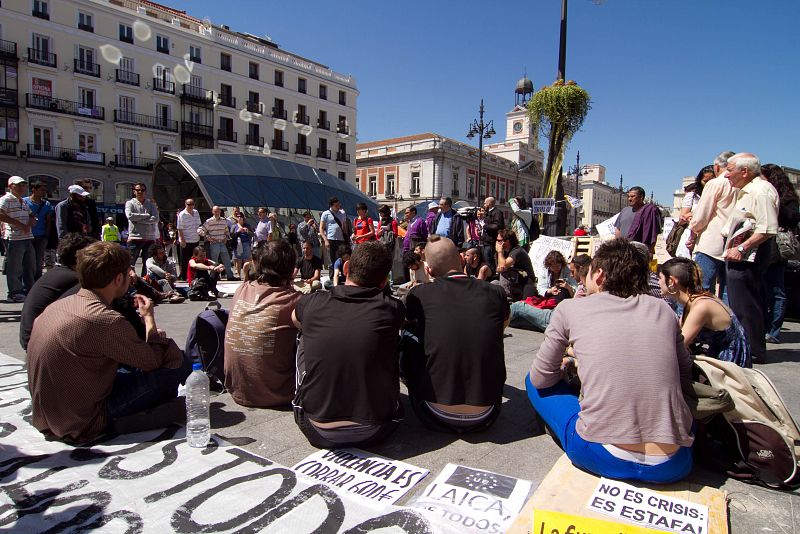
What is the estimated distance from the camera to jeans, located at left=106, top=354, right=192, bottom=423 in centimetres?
287

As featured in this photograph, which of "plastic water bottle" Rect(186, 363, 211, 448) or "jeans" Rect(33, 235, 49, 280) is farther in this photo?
"jeans" Rect(33, 235, 49, 280)

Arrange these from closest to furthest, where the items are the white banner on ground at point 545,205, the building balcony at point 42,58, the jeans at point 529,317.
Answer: the jeans at point 529,317, the white banner on ground at point 545,205, the building balcony at point 42,58

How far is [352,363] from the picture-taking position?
102 inches

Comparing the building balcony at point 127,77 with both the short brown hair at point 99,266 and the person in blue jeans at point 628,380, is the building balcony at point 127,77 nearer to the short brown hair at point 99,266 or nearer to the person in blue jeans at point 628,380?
the short brown hair at point 99,266

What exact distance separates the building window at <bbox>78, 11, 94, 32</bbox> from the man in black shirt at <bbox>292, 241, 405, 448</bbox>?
40.8m

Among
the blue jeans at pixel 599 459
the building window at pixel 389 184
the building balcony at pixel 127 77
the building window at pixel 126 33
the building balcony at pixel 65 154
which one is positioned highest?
the building window at pixel 126 33

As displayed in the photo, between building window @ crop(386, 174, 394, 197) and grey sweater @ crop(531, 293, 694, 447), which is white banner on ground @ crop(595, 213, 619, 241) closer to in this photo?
grey sweater @ crop(531, 293, 694, 447)

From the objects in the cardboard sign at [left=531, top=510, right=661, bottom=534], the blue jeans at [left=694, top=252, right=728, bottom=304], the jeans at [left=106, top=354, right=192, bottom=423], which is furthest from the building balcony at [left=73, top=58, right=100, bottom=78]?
the cardboard sign at [left=531, top=510, right=661, bottom=534]

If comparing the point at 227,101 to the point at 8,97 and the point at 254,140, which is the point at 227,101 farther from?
the point at 8,97

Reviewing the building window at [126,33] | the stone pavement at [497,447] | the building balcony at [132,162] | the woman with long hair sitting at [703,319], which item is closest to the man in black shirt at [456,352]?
the stone pavement at [497,447]

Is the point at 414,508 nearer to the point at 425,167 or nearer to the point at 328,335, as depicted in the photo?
the point at 328,335

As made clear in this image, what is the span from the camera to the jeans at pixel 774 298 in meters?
5.34

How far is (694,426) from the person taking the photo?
2465 millimetres

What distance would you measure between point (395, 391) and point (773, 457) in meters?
1.88
